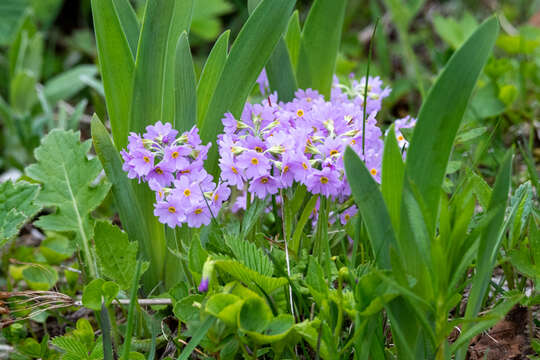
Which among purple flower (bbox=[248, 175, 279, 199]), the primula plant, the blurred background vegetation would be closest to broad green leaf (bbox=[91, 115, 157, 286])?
the primula plant

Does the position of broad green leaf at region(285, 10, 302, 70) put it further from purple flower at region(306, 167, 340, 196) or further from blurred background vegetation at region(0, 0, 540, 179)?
purple flower at region(306, 167, 340, 196)

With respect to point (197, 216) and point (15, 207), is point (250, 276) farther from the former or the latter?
point (15, 207)

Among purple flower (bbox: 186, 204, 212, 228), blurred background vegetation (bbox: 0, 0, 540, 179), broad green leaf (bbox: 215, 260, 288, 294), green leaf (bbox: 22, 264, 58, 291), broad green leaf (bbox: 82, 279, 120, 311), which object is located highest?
blurred background vegetation (bbox: 0, 0, 540, 179)

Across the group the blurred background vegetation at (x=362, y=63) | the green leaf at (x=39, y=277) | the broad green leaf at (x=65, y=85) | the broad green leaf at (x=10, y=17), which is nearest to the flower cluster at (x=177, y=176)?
the green leaf at (x=39, y=277)

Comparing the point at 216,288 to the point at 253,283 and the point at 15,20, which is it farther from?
the point at 15,20

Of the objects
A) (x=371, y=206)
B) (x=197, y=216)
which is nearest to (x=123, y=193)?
(x=197, y=216)

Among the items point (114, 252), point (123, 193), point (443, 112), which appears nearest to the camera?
point (443, 112)
